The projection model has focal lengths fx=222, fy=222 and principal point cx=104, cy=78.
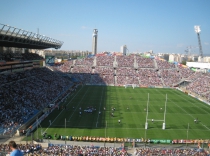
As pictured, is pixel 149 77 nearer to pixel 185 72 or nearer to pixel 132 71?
pixel 132 71

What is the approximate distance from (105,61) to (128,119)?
5466 cm

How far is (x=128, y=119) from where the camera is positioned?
1280 inches

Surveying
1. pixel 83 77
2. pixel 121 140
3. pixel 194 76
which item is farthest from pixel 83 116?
pixel 194 76

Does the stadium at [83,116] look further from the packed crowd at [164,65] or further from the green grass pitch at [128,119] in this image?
the packed crowd at [164,65]

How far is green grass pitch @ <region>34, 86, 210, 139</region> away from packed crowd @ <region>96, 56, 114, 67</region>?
38026mm

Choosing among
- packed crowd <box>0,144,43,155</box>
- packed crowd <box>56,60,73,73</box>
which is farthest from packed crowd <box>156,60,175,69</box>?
packed crowd <box>0,144,43,155</box>

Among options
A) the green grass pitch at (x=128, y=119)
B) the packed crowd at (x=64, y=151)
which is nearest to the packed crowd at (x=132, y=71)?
the green grass pitch at (x=128, y=119)

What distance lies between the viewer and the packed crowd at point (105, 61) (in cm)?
8319

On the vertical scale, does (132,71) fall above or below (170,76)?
above

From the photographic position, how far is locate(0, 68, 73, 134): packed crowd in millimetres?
26398

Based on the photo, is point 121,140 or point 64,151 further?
point 121,140

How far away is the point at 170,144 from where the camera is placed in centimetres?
2411

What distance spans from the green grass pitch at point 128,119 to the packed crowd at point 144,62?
122 feet

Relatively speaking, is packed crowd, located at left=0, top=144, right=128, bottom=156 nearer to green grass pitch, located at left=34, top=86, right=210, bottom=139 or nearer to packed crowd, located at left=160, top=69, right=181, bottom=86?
green grass pitch, located at left=34, top=86, right=210, bottom=139
